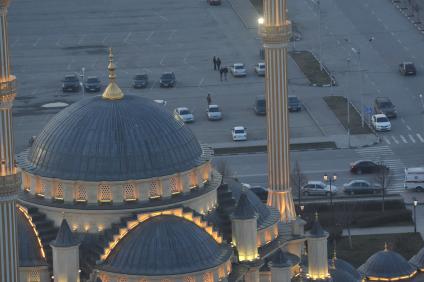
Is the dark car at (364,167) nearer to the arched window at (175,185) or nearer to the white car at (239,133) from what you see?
the white car at (239,133)

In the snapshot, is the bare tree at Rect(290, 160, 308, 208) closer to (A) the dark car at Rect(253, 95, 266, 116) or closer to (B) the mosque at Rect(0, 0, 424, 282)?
(A) the dark car at Rect(253, 95, 266, 116)

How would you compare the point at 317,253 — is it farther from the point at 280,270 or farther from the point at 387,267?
the point at 387,267

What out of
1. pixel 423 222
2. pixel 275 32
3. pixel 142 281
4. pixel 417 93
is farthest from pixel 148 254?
pixel 417 93

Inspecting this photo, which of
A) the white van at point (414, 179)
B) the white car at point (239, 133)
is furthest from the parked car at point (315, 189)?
the white car at point (239, 133)

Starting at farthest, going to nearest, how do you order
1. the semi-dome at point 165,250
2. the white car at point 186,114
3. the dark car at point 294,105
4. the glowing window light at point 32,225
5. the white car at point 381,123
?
1. the dark car at point 294,105
2. the white car at point 186,114
3. the white car at point 381,123
4. the glowing window light at point 32,225
5. the semi-dome at point 165,250

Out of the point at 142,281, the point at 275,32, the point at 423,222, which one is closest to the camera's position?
the point at 142,281

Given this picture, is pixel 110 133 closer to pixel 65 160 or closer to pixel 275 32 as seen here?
pixel 65 160
